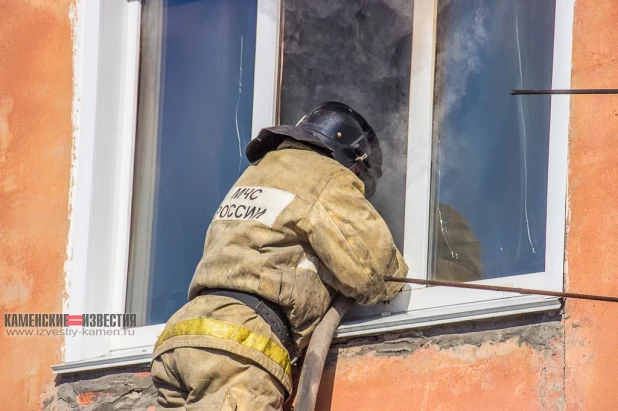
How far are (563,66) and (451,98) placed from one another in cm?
76

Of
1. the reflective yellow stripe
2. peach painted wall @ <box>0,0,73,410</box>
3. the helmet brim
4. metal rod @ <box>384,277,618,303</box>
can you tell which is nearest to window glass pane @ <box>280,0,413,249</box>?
the helmet brim

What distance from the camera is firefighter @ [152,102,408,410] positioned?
4.72 metres

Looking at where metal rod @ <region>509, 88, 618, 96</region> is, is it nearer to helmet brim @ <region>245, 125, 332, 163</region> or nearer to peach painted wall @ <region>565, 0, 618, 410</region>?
peach painted wall @ <region>565, 0, 618, 410</region>

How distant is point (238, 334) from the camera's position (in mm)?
4730

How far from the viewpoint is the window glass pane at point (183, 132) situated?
586 centimetres

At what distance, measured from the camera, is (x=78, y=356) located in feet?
19.0

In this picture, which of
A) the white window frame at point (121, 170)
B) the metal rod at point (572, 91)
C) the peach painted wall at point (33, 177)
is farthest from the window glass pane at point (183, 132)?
the metal rod at point (572, 91)

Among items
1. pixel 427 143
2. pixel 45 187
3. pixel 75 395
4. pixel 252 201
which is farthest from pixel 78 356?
pixel 427 143

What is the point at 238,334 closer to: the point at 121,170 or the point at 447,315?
the point at 447,315

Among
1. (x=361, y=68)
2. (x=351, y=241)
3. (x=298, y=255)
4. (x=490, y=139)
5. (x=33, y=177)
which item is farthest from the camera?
(x=33, y=177)

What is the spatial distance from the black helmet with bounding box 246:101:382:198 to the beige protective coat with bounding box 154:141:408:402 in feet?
0.66

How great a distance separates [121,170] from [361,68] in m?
1.28

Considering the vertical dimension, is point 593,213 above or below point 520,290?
above

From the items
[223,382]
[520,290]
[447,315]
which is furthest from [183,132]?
[520,290]
